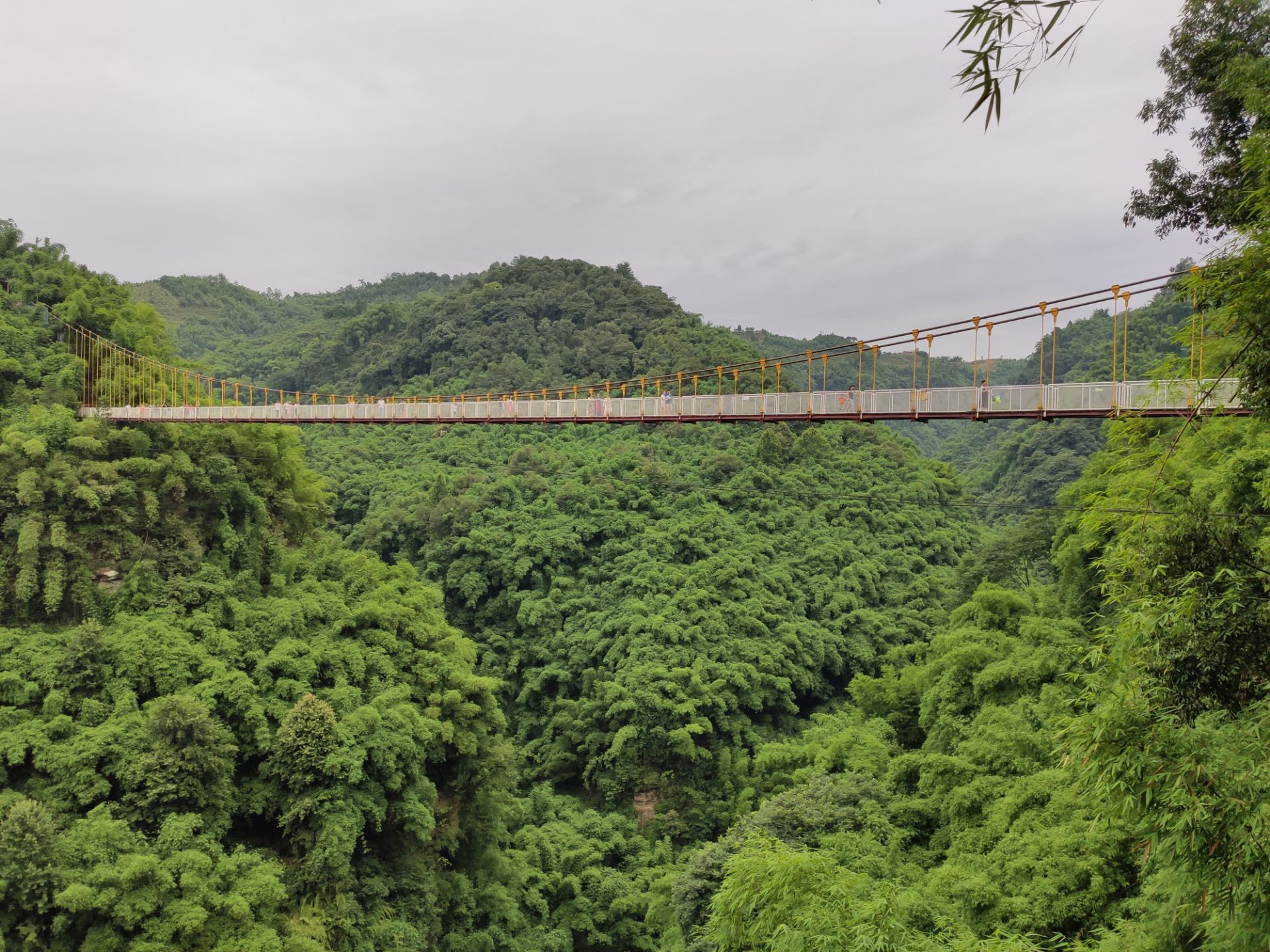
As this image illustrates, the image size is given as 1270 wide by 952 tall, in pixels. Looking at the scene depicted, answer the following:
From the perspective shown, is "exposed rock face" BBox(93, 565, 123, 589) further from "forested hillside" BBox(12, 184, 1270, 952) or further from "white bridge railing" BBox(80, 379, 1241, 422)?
"white bridge railing" BBox(80, 379, 1241, 422)

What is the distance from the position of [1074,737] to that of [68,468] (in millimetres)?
14892

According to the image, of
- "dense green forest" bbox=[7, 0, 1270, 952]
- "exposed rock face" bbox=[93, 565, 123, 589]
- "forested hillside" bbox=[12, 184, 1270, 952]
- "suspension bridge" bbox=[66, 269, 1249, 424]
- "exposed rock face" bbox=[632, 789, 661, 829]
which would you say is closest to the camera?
"dense green forest" bbox=[7, 0, 1270, 952]

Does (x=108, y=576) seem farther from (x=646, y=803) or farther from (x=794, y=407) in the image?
(x=794, y=407)

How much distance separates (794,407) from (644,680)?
1051 cm

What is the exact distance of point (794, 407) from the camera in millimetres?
9805

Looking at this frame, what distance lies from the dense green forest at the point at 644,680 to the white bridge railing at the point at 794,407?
520 millimetres

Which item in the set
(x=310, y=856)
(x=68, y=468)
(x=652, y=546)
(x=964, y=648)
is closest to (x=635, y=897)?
(x=310, y=856)

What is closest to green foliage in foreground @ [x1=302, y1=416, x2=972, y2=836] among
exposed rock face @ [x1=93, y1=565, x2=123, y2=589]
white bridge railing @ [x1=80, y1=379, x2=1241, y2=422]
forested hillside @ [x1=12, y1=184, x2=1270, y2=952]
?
forested hillside @ [x1=12, y1=184, x2=1270, y2=952]

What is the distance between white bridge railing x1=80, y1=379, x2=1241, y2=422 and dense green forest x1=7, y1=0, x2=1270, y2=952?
1.71 ft

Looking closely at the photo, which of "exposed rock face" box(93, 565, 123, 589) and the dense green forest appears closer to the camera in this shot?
the dense green forest

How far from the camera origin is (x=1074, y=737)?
14.0 feet

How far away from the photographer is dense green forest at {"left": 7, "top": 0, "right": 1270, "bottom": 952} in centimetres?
495

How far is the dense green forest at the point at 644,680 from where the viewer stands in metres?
4.95

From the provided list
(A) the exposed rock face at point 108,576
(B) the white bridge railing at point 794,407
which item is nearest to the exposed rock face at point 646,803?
(B) the white bridge railing at point 794,407
